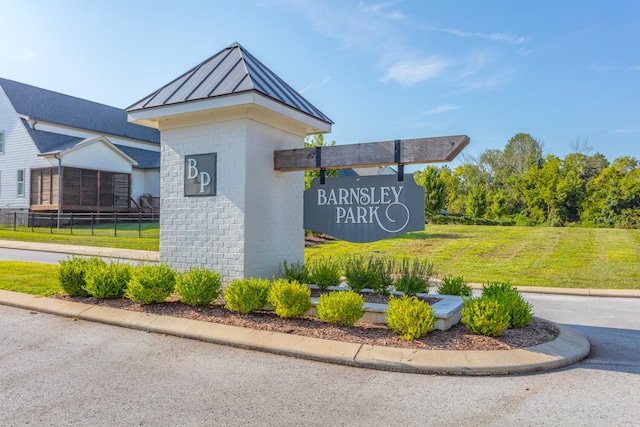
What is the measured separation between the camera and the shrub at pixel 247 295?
237 inches

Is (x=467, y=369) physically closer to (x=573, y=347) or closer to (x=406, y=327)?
(x=406, y=327)

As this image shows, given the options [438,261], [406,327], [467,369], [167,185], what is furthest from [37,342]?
[438,261]

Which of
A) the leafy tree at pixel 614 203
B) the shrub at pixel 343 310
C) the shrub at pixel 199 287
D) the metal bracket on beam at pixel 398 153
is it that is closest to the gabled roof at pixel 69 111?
the shrub at pixel 199 287

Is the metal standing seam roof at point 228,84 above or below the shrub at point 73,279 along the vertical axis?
above

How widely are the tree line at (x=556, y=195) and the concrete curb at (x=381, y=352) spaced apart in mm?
23179

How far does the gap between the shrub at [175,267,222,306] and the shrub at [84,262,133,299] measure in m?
1.20

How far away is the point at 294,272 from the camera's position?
7.42 metres

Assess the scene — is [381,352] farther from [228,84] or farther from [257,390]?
[228,84]

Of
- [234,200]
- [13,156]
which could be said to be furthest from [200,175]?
[13,156]

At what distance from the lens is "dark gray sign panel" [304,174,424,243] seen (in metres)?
6.34

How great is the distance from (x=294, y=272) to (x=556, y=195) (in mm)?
41025

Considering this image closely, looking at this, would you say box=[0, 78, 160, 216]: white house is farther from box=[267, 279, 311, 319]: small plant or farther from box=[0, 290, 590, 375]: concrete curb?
box=[267, 279, 311, 319]: small plant

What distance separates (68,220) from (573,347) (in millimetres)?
28683

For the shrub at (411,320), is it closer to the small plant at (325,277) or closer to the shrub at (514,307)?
the shrub at (514,307)
